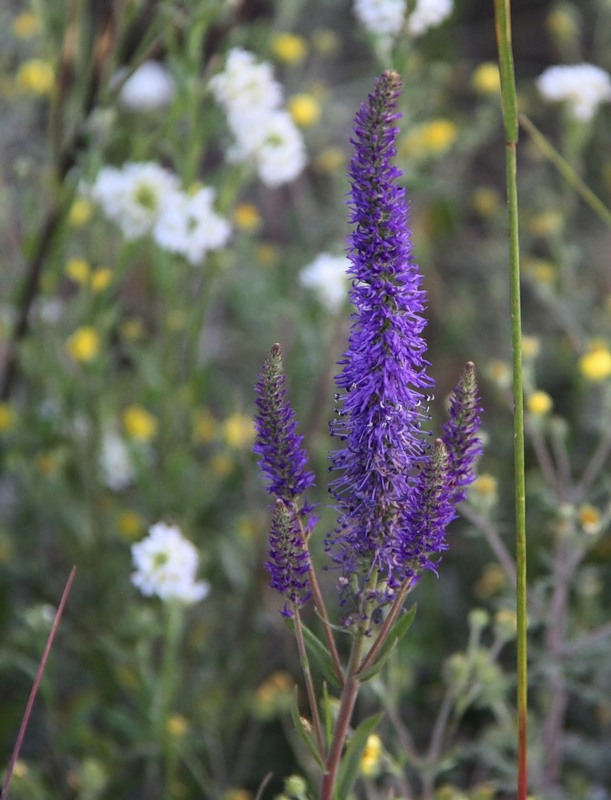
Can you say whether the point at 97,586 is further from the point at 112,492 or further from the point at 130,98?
the point at 130,98

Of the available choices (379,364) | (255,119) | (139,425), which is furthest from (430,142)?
(379,364)

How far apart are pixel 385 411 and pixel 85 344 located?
1.13 meters

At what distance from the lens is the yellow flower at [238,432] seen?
80.0 inches

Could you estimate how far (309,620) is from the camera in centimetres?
222

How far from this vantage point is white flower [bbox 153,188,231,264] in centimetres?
185

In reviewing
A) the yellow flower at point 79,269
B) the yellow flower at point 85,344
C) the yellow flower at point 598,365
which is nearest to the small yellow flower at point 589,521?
the yellow flower at point 598,365

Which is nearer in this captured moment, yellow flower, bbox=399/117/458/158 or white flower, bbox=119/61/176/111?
yellow flower, bbox=399/117/458/158

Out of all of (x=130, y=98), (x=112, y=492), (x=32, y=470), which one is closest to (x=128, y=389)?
(x=112, y=492)

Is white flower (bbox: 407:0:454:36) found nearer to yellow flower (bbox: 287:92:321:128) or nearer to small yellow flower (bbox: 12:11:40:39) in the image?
yellow flower (bbox: 287:92:321:128)

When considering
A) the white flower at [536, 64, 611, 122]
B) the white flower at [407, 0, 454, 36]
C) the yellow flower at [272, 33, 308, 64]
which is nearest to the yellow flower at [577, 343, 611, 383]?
the white flower at [407, 0, 454, 36]

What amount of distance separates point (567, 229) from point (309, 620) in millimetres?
1605

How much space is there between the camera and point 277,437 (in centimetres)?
93

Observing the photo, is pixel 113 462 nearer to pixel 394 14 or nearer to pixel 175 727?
pixel 175 727

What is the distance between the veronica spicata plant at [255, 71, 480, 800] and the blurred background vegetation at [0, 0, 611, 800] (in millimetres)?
490
